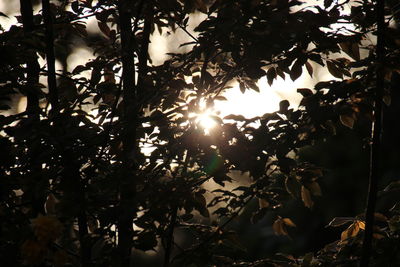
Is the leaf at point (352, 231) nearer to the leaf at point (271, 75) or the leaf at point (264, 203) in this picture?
the leaf at point (264, 203)

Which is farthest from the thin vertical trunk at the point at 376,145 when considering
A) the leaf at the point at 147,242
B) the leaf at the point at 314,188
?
the leaf at the point at 147,242

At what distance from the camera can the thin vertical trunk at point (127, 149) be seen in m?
1.80

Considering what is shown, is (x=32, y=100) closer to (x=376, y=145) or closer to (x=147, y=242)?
(x=147, y=242)

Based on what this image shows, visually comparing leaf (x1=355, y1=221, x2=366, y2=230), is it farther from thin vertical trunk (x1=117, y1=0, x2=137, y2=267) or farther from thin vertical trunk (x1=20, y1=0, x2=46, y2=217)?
thin vertical trunk (x1=20, y1=0, x2=46, y2=217)

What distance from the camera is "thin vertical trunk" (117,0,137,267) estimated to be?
70.9 inches

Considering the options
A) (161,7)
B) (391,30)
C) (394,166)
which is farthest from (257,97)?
(394,166)

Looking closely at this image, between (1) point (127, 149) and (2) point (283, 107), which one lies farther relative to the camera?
(1) point (127, 149)

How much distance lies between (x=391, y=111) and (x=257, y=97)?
590cm

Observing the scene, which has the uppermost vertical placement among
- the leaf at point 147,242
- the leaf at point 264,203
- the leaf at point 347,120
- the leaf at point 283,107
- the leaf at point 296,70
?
the leaf at point 296,70

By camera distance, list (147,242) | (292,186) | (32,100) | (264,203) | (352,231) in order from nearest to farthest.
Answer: (147,242)
(292,186)
(264,203)
(352,231)
(32,100)

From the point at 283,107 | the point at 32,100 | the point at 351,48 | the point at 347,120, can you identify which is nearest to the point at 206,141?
the point at 283,107

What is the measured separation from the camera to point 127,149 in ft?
7.07

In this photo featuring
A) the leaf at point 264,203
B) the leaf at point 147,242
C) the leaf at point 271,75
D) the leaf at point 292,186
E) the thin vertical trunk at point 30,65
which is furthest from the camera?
the thin vertical trunk at point 30,65

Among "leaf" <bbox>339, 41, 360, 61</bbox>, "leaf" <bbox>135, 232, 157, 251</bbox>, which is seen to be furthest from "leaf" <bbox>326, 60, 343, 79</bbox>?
"leaf" <bbox>135, 232, 157, 251</bbox>
